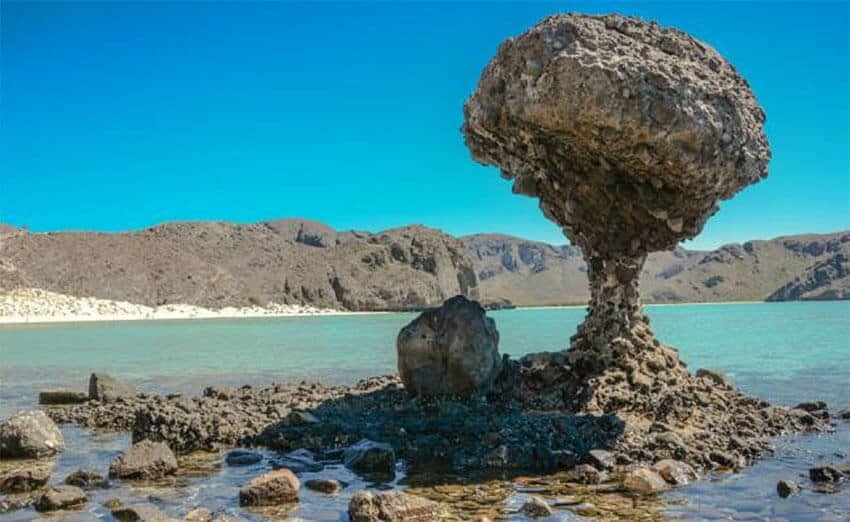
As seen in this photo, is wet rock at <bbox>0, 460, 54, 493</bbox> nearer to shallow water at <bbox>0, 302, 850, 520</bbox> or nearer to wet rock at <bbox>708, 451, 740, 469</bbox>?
shallow water at <bbox>0, 302, 850, 520</bbox>

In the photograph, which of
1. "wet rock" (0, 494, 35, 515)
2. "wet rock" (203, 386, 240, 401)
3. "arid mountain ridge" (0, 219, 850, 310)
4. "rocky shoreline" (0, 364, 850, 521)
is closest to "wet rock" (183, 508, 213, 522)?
"rocky shoreline" (0, 364, 850, 521)

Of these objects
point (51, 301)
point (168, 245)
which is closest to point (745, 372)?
point (51, 301)

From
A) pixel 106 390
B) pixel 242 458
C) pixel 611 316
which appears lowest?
pixel 242 458

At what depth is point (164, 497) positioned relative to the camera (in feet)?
33.9

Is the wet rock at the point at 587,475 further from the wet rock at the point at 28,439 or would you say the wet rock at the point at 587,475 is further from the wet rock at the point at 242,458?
the wet rock at the point at 28,439

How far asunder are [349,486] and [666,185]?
8.24m

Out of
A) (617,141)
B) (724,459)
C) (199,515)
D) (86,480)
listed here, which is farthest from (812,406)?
(86,480)

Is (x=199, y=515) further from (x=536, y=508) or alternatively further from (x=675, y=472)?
(x=675, y=472)

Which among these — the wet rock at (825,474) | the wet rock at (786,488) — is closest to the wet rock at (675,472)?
the wet rock at (786,488)

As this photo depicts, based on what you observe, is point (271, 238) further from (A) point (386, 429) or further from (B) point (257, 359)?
(A) point (386, 429)

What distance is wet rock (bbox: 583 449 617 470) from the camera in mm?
11625

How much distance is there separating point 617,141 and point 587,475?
5.51m

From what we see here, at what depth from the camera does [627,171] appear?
1489 centimetres

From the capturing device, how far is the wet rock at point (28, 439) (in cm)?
1334
